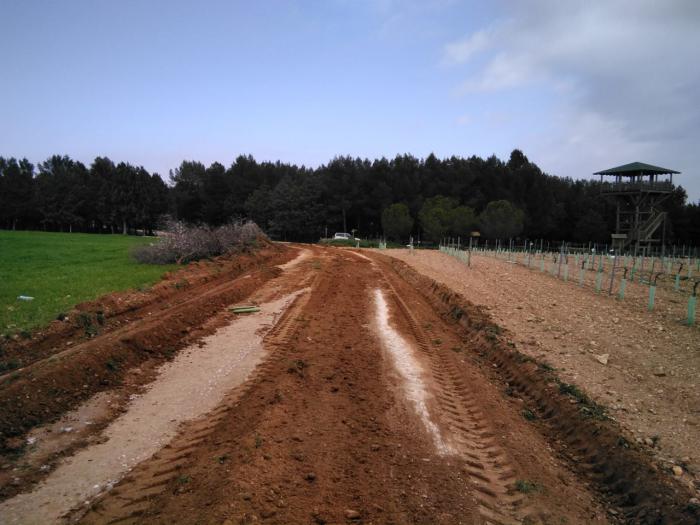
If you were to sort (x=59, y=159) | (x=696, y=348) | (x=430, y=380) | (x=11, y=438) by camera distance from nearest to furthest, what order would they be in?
(x=11, y=438), (x=430, y=380), (x=696, y=348), (x=59, y=159)

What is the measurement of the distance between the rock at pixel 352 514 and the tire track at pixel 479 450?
1.16 meters

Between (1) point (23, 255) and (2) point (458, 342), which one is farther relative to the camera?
(1) point (23, 255)

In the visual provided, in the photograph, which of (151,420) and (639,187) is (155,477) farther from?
(639,187)

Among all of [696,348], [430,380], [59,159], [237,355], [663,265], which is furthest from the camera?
[59,159]

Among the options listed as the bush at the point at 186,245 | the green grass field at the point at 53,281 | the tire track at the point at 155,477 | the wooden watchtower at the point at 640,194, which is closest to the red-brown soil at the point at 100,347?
the green grass field at the point at 53,281

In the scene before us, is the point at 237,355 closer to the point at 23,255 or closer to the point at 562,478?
the point at 562,478

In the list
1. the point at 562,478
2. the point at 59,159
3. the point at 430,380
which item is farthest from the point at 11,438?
the point at 59,159

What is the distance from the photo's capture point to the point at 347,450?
203 inches

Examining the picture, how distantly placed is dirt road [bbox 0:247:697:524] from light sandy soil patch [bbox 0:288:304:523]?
23 mm

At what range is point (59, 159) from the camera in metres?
118

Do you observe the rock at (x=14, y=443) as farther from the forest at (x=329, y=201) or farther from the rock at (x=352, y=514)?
the forest at (x=329, y=201)

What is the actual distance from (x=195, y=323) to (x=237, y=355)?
285 cm

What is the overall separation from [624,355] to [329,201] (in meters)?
72.9

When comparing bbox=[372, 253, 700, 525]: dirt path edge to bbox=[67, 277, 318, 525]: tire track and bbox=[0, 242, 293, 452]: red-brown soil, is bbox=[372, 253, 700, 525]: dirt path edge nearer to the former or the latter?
bbox=[67, 277, 318, 525]: tire track
